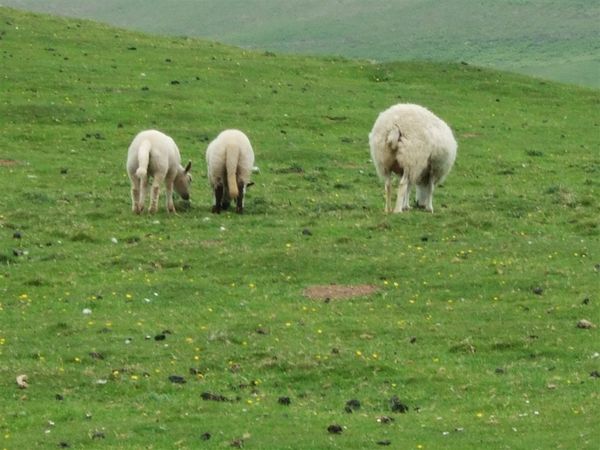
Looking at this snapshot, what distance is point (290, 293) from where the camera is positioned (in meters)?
20.4

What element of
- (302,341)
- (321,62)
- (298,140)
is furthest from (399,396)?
(321,62)

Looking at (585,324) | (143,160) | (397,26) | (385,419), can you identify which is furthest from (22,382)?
(397,26)

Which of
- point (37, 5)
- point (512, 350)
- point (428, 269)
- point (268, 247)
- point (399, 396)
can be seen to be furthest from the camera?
point (37, 5)

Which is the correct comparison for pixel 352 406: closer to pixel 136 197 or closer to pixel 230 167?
pixel 230 167

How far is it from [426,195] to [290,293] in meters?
7.29

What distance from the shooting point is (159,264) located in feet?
72.6

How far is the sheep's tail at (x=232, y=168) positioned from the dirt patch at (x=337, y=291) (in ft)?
18.0

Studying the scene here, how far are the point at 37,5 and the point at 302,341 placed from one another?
538ft

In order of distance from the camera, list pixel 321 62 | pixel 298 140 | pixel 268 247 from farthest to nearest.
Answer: pixel 321 62, pixel 298 140, pixel 268 247

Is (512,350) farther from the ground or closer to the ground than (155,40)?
closer to the ground

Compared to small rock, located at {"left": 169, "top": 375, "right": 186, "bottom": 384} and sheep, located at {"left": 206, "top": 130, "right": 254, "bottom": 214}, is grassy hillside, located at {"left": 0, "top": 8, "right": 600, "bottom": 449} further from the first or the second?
sheep, located at {"left": 206, "top": 130, "right": 254, "bottom": 214}

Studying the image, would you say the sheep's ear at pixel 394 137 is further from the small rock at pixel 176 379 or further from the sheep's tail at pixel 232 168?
the small rock at pixel 176 379

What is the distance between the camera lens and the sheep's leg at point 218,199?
2642 centimetres

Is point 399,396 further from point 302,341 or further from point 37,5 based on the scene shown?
point 37,5
